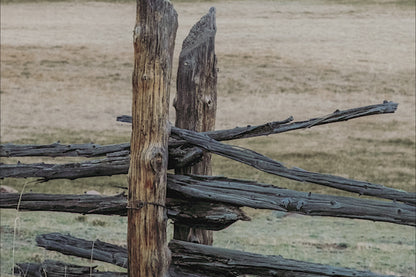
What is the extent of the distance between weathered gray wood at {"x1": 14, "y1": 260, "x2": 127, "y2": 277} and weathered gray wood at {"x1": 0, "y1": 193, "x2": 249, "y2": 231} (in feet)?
1.37

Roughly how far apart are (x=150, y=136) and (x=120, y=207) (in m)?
0.66

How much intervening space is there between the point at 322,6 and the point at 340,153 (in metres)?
25.6

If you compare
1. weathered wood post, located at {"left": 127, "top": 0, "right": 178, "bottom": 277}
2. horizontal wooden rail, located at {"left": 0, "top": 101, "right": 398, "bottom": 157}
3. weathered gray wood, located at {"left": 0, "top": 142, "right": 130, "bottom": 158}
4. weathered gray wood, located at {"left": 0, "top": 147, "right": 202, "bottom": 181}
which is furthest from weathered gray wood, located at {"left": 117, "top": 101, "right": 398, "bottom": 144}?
weathered gray wood, located at {"left": 0, "top": 142, "right": 130, "bottom": 158}

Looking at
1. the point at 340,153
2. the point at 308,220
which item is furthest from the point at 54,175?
the point at 340,153

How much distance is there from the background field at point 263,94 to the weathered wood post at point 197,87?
80 cm

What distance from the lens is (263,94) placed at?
22984mm

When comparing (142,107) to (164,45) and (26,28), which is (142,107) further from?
(26,28)

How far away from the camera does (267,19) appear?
3666 cm

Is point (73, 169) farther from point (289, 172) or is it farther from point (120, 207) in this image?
point (289, 172)

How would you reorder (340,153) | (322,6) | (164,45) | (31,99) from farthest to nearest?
(322,6) < (31,99) < (340,153) < (164,45)

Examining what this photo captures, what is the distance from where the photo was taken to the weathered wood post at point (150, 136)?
4.16 meters

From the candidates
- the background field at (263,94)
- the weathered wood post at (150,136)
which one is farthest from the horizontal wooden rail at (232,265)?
the background field at (263,94)

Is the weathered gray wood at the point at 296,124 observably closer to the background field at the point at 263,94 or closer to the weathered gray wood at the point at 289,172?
Result: the weathered gray wood at the point at 289,172

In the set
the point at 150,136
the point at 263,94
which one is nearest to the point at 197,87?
the point at 150,136
